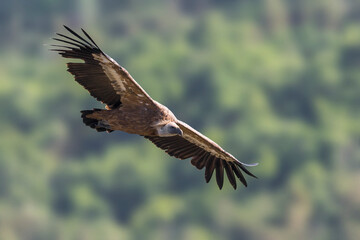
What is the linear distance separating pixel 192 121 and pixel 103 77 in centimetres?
5291

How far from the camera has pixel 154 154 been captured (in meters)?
67.0

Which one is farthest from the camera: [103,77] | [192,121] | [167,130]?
[192,121]

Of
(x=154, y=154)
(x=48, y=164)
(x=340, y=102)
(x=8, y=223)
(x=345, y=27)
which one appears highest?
(x=345, y=27)

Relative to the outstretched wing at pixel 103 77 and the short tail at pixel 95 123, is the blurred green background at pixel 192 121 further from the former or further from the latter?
the outstretched wing at pixel 103 77

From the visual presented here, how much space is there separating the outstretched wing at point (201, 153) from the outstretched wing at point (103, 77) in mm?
1426

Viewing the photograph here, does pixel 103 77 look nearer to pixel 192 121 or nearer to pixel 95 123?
pixel 95 123

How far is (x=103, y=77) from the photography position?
1525cm

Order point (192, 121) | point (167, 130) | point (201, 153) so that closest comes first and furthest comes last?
point (167, 130)
point (201, 153)
point (192, 121)

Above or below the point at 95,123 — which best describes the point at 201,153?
above

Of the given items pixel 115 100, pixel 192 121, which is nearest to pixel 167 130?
pixel 115 100

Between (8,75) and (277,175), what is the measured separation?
69.9 ft

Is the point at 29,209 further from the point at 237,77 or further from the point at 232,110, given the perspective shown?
the point at 237,77

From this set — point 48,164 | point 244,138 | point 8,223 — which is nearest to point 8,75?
point 48,164

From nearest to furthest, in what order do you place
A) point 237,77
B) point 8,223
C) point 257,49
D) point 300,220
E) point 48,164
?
point 8,223
point 300,220
point 48,164
point 237,77
point 257,49
